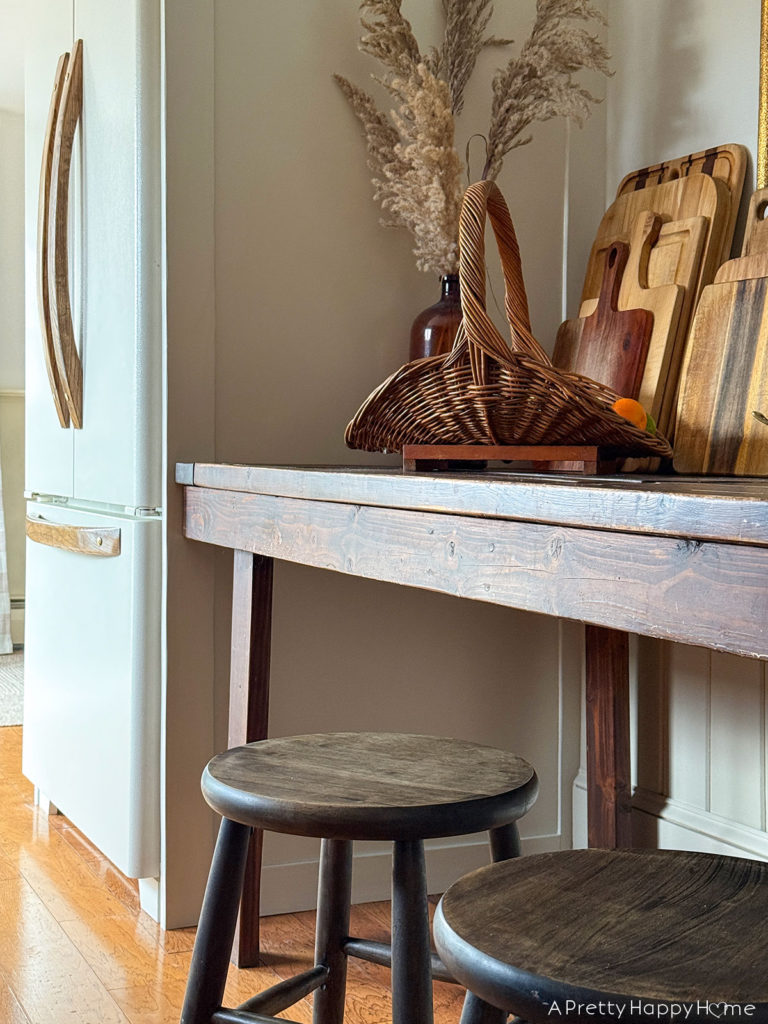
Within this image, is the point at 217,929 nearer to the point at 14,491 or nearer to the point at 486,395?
the point at 486,395

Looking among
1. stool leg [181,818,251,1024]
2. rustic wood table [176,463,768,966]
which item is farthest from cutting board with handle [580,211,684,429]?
stool leg [181,818,251,1024]

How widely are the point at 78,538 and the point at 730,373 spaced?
1.28m

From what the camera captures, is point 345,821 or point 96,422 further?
point 96,422

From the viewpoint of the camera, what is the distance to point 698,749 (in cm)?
195

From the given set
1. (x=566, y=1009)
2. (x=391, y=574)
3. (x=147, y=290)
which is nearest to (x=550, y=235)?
(x=147, y=290)

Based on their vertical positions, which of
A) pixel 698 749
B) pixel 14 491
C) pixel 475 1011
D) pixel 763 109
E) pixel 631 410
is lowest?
pixel 698 749

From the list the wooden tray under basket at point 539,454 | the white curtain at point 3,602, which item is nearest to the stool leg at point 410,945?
the wooden tray under basket at point 539,454

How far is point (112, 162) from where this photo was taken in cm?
214


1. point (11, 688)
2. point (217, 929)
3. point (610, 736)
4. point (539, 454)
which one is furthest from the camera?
point (11, 688)

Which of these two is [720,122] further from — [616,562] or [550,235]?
[616,562]

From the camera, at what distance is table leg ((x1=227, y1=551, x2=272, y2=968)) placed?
1784 millimetres

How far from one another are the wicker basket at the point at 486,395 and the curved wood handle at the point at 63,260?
99cm

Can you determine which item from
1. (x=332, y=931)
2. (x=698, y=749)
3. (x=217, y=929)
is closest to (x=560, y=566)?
(x=217, y=929)

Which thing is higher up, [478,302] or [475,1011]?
[478,302]
